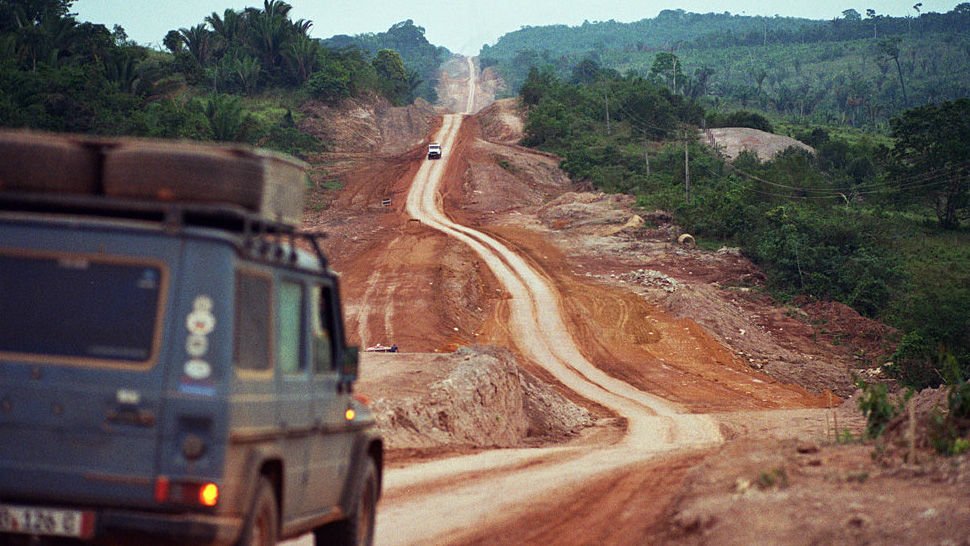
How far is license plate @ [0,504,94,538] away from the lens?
5516 millimetres

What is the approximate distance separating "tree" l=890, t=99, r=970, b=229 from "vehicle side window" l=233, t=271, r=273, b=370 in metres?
69.9

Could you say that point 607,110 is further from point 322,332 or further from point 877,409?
point 322,332

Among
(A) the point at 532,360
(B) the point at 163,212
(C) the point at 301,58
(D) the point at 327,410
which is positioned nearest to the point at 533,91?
(C) the point at 301,58

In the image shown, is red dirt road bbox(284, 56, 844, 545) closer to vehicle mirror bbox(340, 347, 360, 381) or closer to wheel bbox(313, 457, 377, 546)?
wheel bbox(313, 457, 377, 546)

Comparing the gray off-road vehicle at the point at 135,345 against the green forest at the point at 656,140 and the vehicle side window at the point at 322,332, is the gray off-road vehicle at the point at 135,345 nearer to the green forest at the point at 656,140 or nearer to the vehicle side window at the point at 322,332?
the vehicle side window at the point at 322,332

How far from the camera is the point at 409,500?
1157cm

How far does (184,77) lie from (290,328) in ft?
264

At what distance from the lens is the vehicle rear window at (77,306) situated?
564cm

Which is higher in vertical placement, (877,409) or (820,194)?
(877,409)

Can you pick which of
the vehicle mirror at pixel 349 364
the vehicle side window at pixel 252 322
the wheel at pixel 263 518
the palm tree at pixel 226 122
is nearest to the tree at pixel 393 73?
the palm tree at pixel 226 122

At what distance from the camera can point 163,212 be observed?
19.2 feet

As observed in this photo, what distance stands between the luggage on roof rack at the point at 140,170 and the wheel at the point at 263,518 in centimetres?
154

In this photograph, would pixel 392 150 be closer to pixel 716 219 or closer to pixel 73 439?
pixel 716 219

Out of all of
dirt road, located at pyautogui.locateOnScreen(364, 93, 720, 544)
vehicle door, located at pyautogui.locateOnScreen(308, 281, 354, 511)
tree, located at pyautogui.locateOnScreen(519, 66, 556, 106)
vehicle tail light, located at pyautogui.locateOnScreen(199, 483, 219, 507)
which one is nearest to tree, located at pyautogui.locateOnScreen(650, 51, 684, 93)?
tree, located at pyautogui.locateOnScreen(519, 66, 556, 106)
